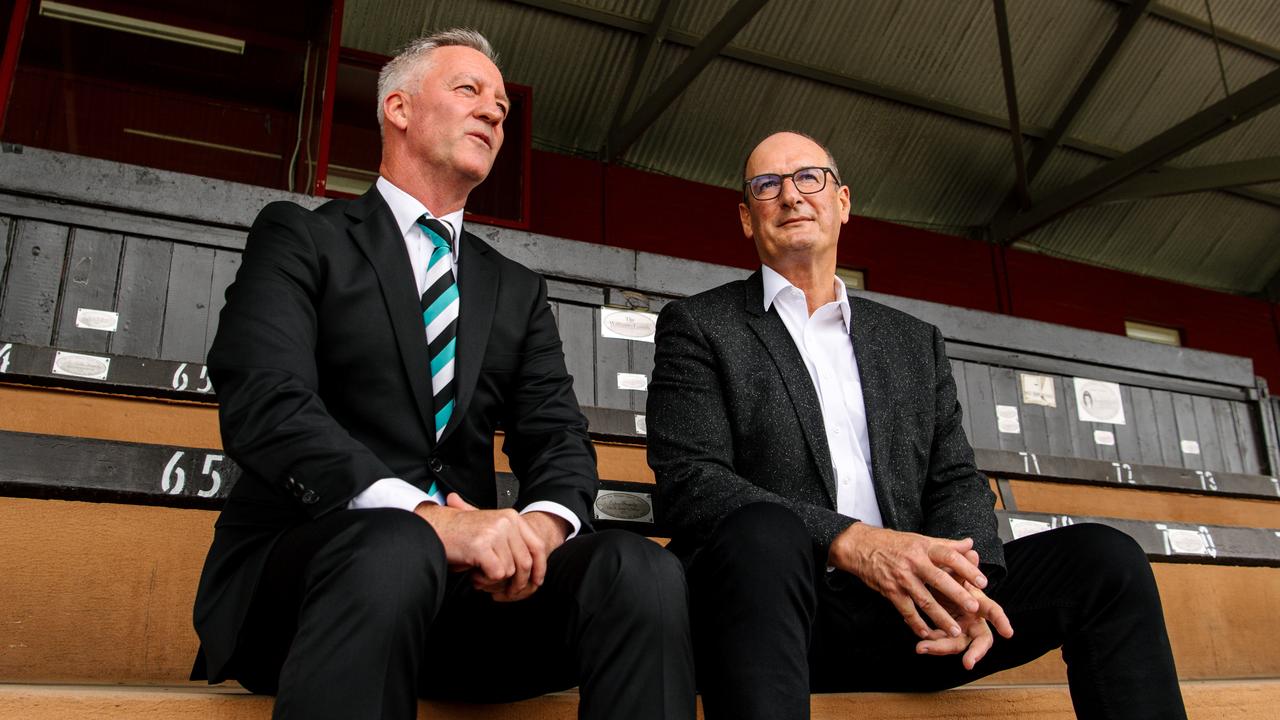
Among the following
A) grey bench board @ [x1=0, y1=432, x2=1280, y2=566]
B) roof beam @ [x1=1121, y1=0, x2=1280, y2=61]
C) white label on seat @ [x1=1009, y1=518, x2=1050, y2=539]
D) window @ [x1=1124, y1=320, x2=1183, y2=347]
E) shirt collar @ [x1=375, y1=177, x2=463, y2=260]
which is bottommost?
white label on seat @ [x1=1009, y1=518, x2=1050, y2=539]

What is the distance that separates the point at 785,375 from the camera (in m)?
1.49

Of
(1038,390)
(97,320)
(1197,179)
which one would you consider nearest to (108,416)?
(97,320)

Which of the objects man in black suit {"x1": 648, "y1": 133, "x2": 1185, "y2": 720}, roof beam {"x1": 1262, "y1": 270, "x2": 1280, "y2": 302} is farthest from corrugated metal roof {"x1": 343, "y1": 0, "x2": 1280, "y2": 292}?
man in black suit {"x1": 648, "y1": 133, "x2": 1185, "y2": 720}

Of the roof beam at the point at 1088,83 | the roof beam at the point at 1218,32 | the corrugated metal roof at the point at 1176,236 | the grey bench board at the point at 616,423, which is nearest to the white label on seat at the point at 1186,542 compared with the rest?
the grey bench board at the point at 616,423

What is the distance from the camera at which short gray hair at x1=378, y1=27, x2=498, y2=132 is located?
1.48m

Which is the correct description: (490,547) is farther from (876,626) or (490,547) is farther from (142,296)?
(142,296)

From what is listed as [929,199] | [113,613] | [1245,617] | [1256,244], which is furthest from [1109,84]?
[113,613]

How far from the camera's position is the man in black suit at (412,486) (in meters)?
0.87

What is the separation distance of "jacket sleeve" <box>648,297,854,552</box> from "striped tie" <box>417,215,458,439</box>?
0.36 metres

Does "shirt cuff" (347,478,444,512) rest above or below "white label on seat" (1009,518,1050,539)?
above

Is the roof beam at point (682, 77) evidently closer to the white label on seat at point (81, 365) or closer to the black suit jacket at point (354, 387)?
the white label on seat at point (81, 365)

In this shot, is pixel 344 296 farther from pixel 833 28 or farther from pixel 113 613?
pixel 833 28

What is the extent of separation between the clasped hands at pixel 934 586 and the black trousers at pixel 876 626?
2.5 inches

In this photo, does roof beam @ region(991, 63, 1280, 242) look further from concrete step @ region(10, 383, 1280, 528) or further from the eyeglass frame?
concrete step @ region(10, 383, 1280, 528)
